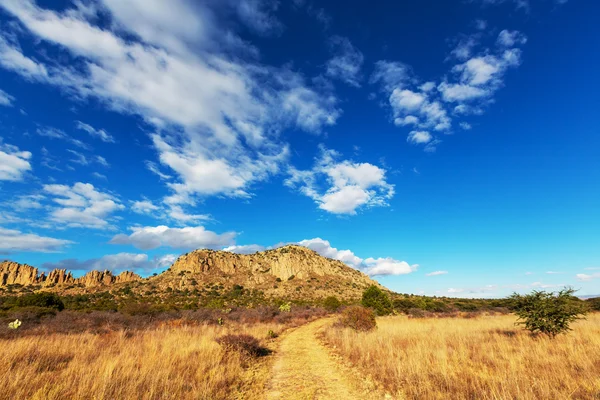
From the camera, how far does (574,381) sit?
653cm

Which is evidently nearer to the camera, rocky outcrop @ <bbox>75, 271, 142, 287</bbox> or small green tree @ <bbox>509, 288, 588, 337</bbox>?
small green tree @ <bbox>509, 288, 588, 337</bbox>

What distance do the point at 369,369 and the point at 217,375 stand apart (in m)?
5.01

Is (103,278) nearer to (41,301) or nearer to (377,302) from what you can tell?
(41,301)

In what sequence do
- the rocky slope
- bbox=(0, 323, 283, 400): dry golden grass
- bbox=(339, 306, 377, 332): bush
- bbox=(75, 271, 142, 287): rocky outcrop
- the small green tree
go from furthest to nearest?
bbox=(75, 271, 142, 287): rocky outcrop → the rocky slope → bbox=(339, 306, 377, 332): bush → the small green tree → bbox=(0, 323, 283, 400): dry golden grass

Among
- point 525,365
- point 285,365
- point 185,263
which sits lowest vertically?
point 285,365

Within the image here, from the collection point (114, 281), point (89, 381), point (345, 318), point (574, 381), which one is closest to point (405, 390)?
point (574, 381)

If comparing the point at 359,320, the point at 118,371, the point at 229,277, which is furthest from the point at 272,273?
the point at 118,371

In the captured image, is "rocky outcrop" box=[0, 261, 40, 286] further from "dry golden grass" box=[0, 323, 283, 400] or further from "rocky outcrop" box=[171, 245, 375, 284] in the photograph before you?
"dry golden grass" box=[0, 323, 283, 400]

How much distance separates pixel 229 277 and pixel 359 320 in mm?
75421

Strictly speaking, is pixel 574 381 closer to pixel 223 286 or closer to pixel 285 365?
pixel 285 365

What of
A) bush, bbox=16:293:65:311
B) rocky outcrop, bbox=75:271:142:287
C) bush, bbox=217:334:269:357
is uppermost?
rocky outcrop, bbox=75:271:142:287

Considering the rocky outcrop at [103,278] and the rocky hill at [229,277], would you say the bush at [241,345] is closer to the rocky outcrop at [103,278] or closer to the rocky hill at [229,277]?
the rocky hill at [229,277]

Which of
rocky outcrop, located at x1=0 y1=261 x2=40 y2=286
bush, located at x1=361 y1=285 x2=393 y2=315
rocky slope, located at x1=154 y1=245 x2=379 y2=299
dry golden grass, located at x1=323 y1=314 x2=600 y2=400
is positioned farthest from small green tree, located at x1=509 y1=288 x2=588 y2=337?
rocky outcrop, located at x1=0 y1=261 x2=40 y2=286

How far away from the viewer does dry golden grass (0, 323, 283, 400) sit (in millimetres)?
5781
